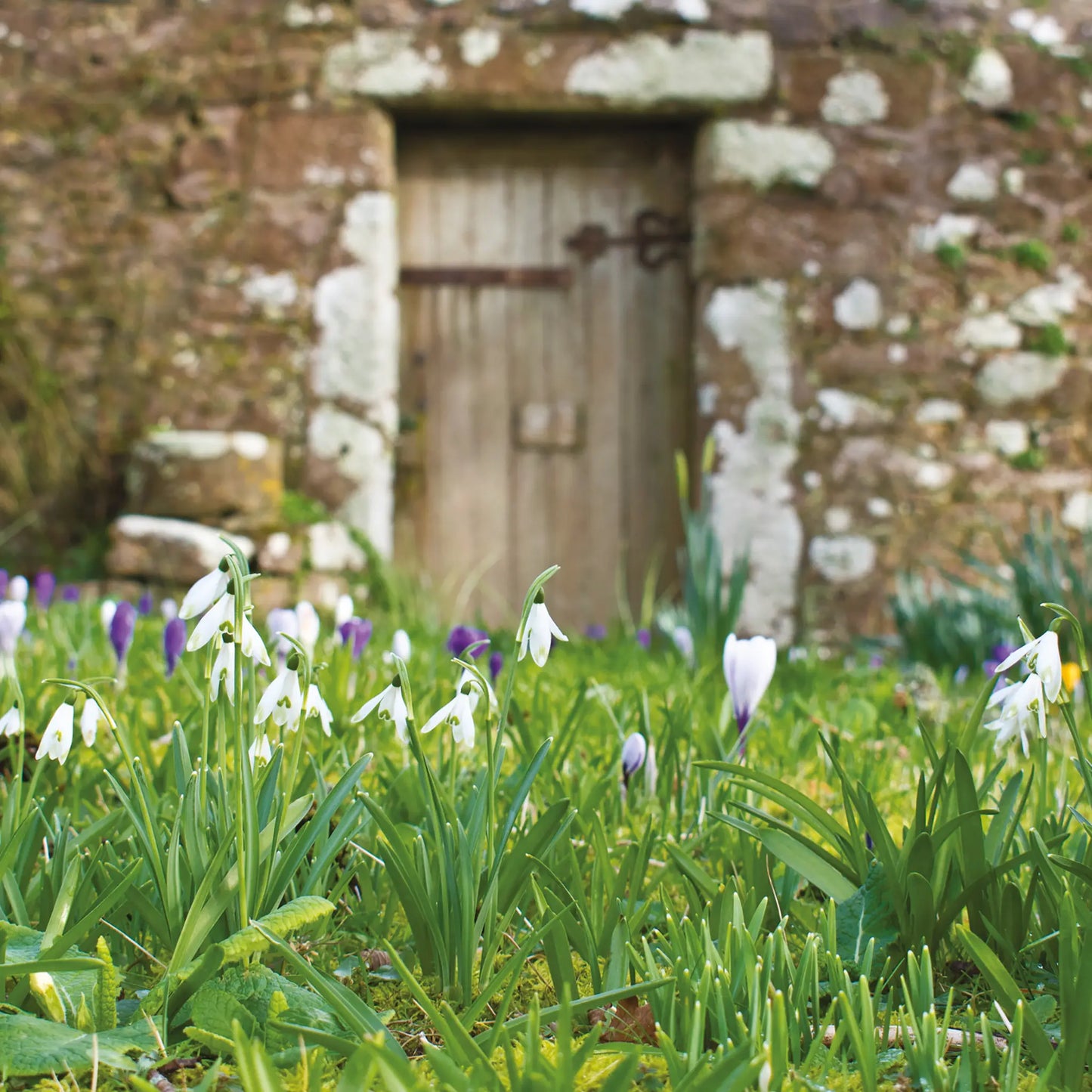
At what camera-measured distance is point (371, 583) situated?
407cm

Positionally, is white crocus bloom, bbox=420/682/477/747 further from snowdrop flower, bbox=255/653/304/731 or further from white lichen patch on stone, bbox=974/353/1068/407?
white lichen patch on stone, bbox=974/353/1068/407

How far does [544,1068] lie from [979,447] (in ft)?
12.6

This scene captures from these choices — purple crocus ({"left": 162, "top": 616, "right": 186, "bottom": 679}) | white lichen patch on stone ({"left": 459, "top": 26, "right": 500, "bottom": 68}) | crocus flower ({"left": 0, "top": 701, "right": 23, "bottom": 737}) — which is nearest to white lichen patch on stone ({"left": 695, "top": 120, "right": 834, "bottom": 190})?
white lichen patch on stone ({"left": 459, "top": 26, "right": 500, "bottom": 68})

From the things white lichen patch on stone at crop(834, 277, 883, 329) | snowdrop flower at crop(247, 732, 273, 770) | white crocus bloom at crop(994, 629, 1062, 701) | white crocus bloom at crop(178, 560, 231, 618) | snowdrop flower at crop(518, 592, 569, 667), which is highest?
white lichen patch on stone at crop(834, 277, 883, 329)

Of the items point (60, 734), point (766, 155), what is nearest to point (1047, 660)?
point (60, 734)

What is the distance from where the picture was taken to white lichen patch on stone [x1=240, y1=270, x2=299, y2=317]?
13.5 ft

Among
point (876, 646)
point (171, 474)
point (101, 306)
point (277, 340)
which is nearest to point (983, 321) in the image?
point (876, 646)

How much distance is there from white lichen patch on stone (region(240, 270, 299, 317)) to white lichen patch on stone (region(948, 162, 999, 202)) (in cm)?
251

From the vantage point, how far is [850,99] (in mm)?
4152

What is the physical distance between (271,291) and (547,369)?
1115 mm

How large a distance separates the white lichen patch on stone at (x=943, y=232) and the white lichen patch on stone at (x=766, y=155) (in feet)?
1.42

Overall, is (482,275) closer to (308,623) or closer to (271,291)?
(271,291)

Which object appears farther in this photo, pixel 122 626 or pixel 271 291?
pixel 271 291

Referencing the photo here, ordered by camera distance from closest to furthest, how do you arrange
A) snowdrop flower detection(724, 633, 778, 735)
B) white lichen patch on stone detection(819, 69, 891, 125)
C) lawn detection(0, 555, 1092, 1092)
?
lawn detection(0, 555, 1092, 1092)
snowdrop flower detection(724, 633, 778, 735)
white lichen patch on stone detection(819, 69, 891, 125)
